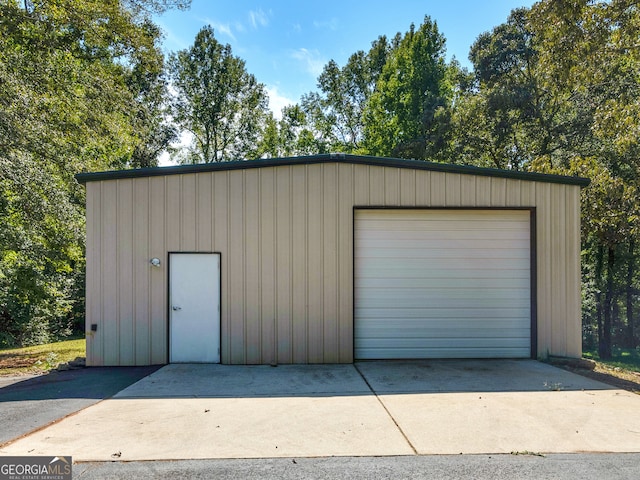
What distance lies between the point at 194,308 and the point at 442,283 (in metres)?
4.19

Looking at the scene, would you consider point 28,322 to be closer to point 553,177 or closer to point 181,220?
point 181,220

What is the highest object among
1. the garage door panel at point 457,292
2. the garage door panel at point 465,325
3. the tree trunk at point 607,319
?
the garage door panel at point 457,292

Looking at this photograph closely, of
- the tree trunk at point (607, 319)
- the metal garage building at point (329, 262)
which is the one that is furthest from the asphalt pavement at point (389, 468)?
the tree trunk at point (607, 319)

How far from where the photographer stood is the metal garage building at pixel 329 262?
674cm

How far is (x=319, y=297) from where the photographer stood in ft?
22.4

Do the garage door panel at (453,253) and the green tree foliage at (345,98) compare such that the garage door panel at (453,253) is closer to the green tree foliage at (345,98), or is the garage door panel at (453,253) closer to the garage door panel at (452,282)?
the garage door panel at (452,282)

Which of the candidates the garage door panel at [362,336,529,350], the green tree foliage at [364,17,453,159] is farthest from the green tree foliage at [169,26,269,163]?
the garage door panel at [362,336,529,350]

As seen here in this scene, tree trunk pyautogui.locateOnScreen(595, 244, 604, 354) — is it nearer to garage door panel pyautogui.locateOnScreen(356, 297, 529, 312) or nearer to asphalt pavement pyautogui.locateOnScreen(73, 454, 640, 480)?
garage door panel pyautogui.locateOnScreen(356, 297, 529, 312)

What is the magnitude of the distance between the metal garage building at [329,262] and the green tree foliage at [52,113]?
3.23m

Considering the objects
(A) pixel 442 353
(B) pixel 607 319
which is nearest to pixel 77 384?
(A) pixel 442 353

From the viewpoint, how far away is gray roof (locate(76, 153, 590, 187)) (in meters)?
6.71

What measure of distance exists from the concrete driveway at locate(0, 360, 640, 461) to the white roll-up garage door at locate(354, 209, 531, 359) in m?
0.84

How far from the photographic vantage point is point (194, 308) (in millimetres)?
Result: 6758

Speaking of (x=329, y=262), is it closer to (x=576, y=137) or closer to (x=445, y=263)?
(x=445, y=263)
